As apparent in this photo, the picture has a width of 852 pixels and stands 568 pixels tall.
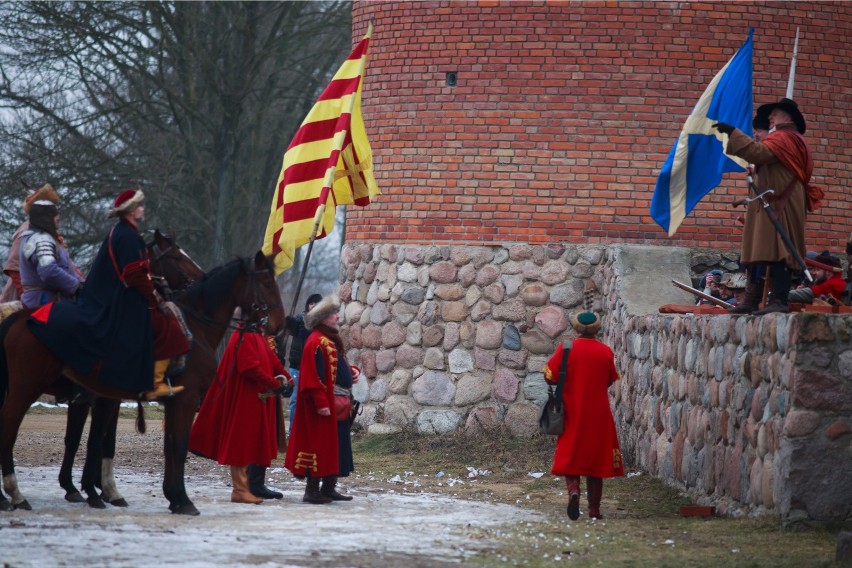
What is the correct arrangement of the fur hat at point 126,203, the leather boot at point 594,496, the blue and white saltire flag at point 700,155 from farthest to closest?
the blue and white saltire flag at point 700,155
the leather boot at point 594,496
the fur hat at point 126,203

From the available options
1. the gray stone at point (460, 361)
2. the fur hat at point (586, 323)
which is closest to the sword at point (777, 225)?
the fur hat at point (586, 323)

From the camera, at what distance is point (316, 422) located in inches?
428

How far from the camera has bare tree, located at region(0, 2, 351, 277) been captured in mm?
25500

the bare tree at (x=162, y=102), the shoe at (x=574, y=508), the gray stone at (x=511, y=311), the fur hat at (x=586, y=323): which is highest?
the bare tree at (x=162, y=102)

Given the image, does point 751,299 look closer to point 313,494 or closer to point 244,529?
point 313,494

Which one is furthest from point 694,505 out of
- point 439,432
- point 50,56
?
point 50,56

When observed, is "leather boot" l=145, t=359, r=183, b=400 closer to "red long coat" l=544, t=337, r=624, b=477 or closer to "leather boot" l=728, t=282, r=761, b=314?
"red long coat" l=544, t=337, r=624, b=477

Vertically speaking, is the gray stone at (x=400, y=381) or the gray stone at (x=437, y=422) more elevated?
Result: the gray stone at (x=400, y=381)

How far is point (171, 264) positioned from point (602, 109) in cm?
607

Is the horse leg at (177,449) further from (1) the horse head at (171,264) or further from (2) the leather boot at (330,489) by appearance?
(2) the leather boot at (330,489)

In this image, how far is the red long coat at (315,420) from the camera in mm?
10734

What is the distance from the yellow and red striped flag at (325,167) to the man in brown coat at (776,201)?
4123 millimetres

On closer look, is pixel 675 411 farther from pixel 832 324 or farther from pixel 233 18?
pixel 233 18

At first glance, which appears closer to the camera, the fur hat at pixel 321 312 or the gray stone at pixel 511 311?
the fur hat at pixel 321 312
